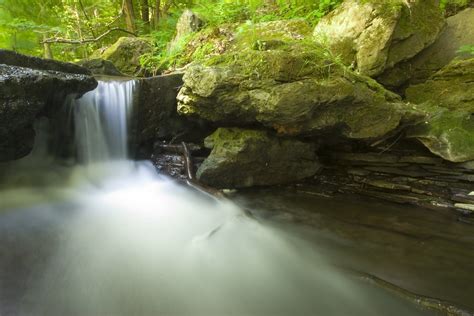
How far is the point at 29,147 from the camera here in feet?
14.5

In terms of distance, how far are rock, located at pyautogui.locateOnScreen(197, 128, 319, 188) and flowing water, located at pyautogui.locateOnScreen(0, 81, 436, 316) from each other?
1.79 feet

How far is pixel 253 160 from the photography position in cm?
479

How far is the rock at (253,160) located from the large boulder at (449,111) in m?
1.69

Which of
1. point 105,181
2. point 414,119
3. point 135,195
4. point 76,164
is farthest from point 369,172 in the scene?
point 76,164

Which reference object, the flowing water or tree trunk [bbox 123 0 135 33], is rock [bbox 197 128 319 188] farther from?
tree trunk [bbox 123 0 135 33]

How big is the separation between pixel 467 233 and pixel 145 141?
5.14 meters

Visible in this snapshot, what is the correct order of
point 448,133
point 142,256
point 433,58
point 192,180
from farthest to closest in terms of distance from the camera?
point 433,58 < point 192,180 < point 448,133 < point 142,256

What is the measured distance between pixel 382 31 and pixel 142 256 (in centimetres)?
463

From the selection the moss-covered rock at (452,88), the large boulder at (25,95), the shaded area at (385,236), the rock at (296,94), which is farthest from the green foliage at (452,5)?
the large boulder at (25,95)

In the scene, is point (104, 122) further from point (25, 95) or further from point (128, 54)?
point (128, 54)

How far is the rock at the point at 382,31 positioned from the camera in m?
4.73

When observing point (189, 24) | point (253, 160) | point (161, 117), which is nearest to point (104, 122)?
point (161, 117)

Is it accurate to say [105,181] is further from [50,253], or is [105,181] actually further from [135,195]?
[50,253]

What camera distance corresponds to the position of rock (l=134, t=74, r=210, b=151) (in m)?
5.51
